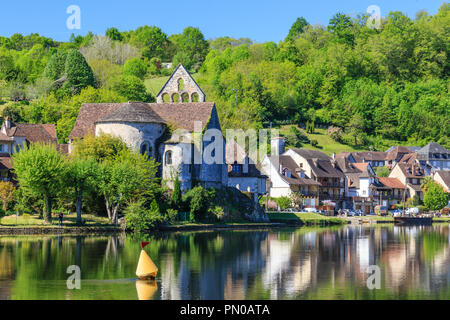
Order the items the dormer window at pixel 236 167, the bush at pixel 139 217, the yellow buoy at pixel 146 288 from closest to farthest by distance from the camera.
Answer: the yellow buoy at pixel 146 288, the bush at pixel 139 217, the dormer window at pixel 236 167

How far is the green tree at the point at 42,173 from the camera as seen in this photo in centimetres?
5619

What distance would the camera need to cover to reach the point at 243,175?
83.4 metres

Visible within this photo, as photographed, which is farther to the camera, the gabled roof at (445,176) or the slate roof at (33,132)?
the gabled roof at (445,176)

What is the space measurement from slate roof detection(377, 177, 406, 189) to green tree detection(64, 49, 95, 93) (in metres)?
56.7

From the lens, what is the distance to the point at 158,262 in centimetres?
3931

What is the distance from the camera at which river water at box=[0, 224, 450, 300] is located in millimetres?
29750

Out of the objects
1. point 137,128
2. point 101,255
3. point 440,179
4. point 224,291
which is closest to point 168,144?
point 137,128

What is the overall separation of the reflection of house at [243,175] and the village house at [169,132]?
6.91 metres

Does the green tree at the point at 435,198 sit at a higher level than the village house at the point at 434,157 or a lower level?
lower

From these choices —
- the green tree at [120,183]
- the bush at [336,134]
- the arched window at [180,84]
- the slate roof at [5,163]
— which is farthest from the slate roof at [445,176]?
the slate roof at [5,163]

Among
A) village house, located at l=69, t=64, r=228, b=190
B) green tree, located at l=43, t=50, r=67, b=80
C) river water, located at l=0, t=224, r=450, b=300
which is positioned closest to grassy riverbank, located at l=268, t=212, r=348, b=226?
village house, located at l=69, t=64, r=228, b=190

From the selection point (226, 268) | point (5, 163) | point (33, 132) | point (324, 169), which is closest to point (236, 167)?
point (33, 132)

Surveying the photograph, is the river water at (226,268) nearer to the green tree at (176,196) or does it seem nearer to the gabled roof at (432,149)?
the green tree at (176,196)
